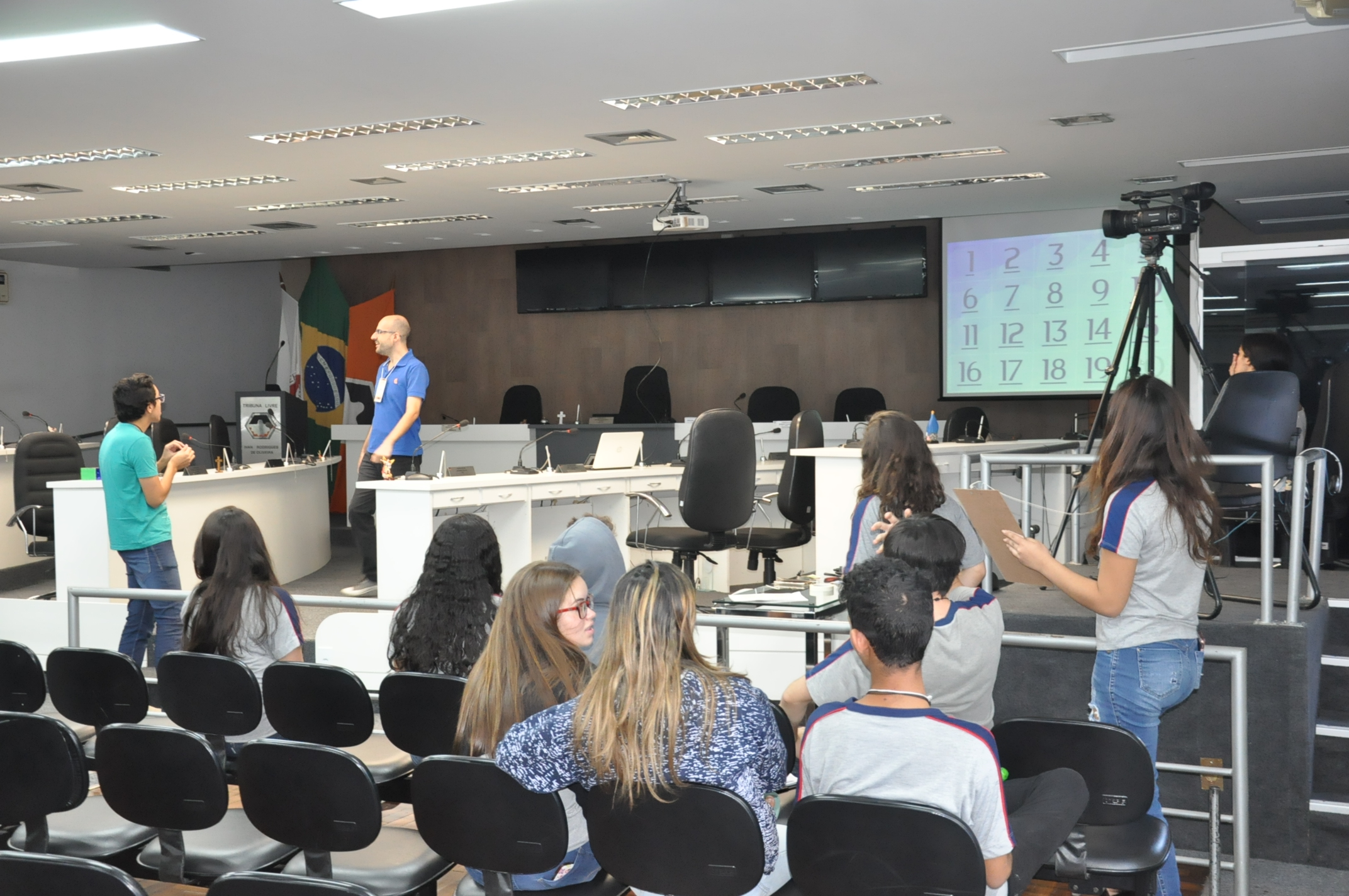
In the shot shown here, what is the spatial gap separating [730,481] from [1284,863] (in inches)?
111

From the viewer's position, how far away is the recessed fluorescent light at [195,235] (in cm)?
1015

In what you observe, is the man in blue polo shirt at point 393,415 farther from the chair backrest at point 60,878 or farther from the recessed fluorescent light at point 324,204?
the chair backrest at point 60,878

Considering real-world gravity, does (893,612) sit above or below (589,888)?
above

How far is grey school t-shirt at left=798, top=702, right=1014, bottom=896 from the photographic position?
183 centimetres

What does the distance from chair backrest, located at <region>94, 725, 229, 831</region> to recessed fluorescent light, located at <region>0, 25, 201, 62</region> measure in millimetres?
2999

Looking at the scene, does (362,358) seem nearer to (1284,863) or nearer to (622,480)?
(622,480)

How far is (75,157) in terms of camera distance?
6730mm

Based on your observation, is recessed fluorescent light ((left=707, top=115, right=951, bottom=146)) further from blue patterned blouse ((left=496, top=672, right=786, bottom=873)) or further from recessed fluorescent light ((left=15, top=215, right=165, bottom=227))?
recessed fluorescent light ((left=15, top=215, right=165, bottom=227))

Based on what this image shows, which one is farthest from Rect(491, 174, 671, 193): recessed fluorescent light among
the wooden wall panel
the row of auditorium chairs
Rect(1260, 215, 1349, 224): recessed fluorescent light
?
the row of auditorium chairs

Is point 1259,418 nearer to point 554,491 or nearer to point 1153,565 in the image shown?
point 1153,565

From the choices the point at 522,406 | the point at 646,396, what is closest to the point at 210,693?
the point at 646,396

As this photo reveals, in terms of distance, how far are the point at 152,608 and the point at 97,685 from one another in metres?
1.94

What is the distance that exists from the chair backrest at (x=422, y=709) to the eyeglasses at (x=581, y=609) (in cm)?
40

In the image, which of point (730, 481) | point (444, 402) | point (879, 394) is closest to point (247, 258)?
point (444, 402)
